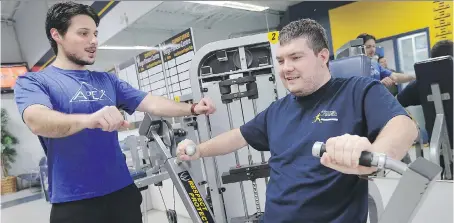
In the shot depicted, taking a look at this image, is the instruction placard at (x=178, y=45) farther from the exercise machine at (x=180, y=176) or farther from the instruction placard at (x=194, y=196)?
the instruction placard at (x=194, y=196)

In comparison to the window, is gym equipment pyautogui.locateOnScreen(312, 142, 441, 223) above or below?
below

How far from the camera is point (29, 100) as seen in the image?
1223 millimetres

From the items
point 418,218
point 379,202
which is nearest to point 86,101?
point 379,202

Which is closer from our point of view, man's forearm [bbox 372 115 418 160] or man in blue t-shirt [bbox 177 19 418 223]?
man's forearm [bbox 372 115 418 160]

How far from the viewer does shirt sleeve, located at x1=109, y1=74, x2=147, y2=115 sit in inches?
67.8

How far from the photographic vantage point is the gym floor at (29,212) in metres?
4.01

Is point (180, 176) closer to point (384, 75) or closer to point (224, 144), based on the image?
point (224, 144)

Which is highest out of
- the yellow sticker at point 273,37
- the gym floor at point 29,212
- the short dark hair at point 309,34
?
the yellow sticker at point 273,37

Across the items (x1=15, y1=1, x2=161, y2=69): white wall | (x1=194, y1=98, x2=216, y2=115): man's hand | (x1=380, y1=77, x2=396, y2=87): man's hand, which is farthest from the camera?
(x1=15, y1=1, x2=161, y2=69): white wall

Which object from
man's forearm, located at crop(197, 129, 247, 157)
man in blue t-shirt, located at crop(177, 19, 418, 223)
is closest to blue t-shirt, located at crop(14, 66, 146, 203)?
man's forearm, located at crop(197, 129, 247, 157)

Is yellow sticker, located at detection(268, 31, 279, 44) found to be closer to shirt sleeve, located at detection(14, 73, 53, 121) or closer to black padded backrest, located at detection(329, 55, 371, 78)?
black padded backrest, located at detection(329, 55, 371, 78)

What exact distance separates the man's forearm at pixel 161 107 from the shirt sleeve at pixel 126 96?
0.03 meters

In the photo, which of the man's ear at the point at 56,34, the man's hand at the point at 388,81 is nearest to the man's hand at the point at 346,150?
the man's ear at the point at 56,34

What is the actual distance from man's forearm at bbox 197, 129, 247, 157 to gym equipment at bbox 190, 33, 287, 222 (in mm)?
774
